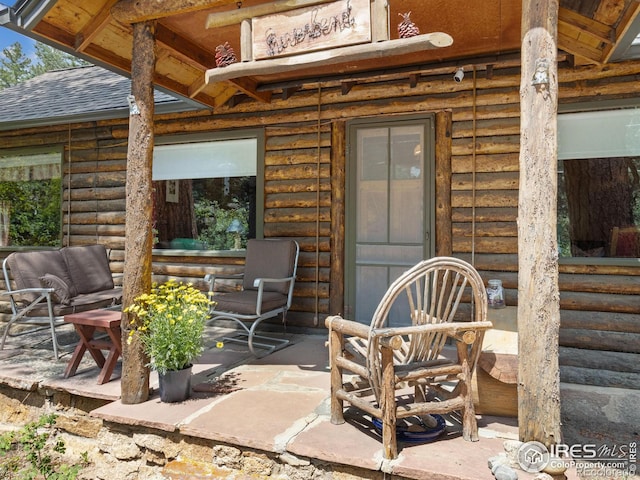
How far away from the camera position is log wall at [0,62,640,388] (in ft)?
12.6

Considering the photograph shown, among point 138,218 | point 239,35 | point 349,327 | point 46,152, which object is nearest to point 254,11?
point 239,35

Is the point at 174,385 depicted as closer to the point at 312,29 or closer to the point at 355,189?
the point at 312,29

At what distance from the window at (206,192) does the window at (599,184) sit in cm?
300

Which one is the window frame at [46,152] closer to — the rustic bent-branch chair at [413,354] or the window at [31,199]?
the window at [31,199]

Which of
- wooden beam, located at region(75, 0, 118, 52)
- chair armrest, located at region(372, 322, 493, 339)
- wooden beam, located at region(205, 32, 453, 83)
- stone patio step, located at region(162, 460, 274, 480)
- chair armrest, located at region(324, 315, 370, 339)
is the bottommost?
stone patio step, located at region(162, 460, 274, 480)

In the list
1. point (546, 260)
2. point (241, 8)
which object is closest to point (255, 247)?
point (241, 8)

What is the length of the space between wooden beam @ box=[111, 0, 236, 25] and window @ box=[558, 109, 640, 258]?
2.99 metres

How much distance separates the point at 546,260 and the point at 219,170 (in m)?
4.04

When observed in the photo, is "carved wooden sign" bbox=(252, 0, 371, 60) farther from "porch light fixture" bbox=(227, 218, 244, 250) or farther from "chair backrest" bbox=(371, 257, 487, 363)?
"porch light fixture" bbox=(227, 218, 244, 250)

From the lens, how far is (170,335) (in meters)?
2.84

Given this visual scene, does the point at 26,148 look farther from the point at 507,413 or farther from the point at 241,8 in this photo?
the point at 507,413

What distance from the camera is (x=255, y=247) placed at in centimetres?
475

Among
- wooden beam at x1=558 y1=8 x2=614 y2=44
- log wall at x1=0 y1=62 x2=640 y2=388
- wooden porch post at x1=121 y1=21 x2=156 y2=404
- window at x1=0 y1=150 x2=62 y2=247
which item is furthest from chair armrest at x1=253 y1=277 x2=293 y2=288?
window at x1=0 y1=150 x2=62 y2=247

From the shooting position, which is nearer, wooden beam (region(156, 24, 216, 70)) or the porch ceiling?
the porch ceiling
